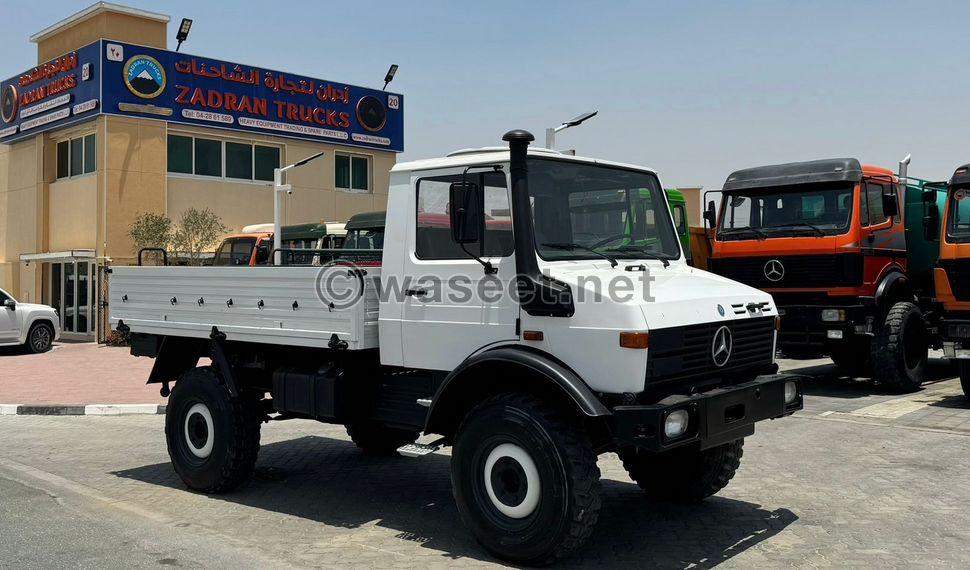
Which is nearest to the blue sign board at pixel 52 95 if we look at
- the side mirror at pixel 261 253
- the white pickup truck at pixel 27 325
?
the white pickup truck at pixel 27 325

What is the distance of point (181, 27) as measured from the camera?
24.5 metres

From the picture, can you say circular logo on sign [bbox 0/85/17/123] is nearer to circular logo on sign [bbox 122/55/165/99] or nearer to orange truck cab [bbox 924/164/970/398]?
circular logo on sign [bbox 122/55/165/99]

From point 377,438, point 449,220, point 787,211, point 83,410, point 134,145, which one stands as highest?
point 134,145

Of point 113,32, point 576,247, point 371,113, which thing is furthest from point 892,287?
point 113,32

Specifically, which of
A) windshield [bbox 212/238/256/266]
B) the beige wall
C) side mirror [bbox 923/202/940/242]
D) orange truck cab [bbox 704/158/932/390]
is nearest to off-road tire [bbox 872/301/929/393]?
orange truck cab [bbox 704/158/932/390]

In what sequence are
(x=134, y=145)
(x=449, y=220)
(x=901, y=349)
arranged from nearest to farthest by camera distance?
(x=449, y=220) < (x=901, y=349) < (x=134, y=145)

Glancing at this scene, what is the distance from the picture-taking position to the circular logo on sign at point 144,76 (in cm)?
2316

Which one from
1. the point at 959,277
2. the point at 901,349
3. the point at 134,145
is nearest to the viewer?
the point at 959,277

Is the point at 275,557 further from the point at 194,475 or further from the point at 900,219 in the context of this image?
the point at 900,219

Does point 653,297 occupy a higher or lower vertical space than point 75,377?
higher

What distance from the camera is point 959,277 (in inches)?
430

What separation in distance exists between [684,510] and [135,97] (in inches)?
824

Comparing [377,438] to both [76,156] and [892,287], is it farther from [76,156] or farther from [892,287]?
[76,156]

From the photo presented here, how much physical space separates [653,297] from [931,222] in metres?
8.41
